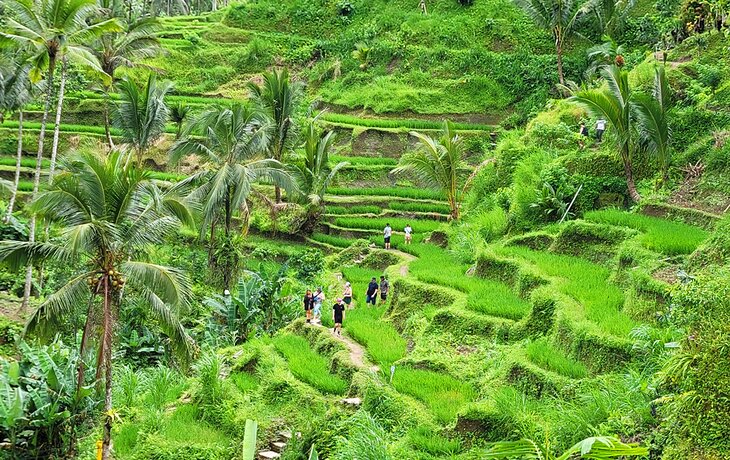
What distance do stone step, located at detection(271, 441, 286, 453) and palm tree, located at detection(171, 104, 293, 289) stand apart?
9.16 metres

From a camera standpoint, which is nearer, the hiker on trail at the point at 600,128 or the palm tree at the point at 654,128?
the palm tree at the point at 654,128

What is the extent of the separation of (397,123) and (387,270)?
14.1m

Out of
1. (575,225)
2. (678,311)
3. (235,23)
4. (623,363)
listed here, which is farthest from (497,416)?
(235,23)

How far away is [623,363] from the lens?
979 cm

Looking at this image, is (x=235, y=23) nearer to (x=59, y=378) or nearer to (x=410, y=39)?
(x=410, y=39)

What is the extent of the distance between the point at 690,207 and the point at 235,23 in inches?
1282

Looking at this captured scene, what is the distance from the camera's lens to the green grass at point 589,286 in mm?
10820

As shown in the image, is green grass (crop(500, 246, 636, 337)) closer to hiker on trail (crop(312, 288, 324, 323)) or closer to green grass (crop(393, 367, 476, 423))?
green grass (crop(393, 367, 476, 423))

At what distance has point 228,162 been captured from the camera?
20953mm

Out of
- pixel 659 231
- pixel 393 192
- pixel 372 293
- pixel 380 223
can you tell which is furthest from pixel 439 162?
pixel 659 231

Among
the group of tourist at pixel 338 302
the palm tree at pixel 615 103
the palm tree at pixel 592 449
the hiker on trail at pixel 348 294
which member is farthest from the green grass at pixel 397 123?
the palm tree at pixel 592 449

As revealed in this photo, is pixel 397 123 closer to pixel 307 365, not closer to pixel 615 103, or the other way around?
pixel 615 103

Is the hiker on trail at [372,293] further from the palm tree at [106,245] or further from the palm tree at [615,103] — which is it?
the palm tree at [615,103]

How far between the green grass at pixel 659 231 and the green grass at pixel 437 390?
4377 millimetres
